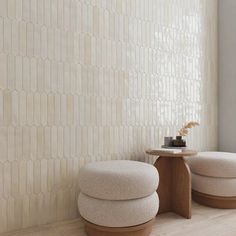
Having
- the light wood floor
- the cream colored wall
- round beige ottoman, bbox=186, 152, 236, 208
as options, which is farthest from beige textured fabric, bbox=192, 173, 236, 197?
the cream colored wall

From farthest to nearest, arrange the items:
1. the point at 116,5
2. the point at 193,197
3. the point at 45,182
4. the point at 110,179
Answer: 1. the point at 193,197
2. the point at 116,5
3. the point at 45,182
4. the point at 110,179

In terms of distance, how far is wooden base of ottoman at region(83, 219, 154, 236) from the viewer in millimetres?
1640

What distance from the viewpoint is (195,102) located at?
2.87 meters

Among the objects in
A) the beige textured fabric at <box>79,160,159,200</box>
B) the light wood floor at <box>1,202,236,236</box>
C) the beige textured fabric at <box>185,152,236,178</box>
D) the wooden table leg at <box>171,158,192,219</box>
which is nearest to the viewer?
the beige textured fabric at <box>79,160,159,200</box>

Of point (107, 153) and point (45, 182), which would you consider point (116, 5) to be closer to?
point (107, 153)

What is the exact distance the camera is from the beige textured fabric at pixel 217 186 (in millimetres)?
2238

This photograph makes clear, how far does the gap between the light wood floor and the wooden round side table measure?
74 millimetres

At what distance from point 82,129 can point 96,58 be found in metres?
0.57

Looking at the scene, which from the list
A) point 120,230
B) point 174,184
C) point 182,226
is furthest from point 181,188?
point 120,230

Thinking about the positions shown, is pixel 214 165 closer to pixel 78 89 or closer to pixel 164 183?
pixel 164 183

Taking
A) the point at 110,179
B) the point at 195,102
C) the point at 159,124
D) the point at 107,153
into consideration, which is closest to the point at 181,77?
the point at 195,102

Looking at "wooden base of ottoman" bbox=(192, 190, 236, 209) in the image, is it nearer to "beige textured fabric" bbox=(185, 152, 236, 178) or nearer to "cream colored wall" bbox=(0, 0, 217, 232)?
"beige textured fabric" bbox=(185, 152, 236, 178)

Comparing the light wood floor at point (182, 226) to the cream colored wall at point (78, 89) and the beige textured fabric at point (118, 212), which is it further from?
the beige textured fabric at point (118, 212)

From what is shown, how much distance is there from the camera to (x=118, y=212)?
5.29ft
